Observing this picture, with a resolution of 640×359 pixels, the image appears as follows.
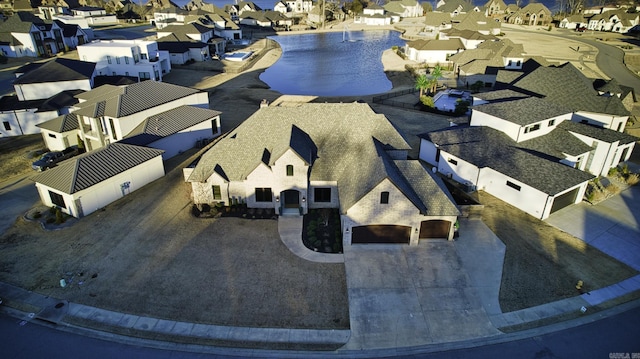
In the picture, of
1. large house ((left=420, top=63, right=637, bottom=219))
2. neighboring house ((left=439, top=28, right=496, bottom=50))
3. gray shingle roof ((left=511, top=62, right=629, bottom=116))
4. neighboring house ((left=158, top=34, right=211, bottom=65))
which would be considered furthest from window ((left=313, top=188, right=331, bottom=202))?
neighboring house ((left=439, top=28, right=496, bottom=50))

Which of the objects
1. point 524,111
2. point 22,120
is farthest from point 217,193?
point 22,120

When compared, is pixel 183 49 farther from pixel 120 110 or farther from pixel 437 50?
pixel 437 50

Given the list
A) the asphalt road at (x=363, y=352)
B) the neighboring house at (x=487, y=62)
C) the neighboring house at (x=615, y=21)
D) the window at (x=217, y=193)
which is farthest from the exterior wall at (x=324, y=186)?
the neighboring house at (x=615, y=21)

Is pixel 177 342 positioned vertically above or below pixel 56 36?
below

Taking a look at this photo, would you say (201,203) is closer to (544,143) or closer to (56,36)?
(544,143)

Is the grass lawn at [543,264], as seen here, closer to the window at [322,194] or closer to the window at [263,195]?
the window at [322,194]

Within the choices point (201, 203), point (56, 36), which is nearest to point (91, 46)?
point (56, 36)
